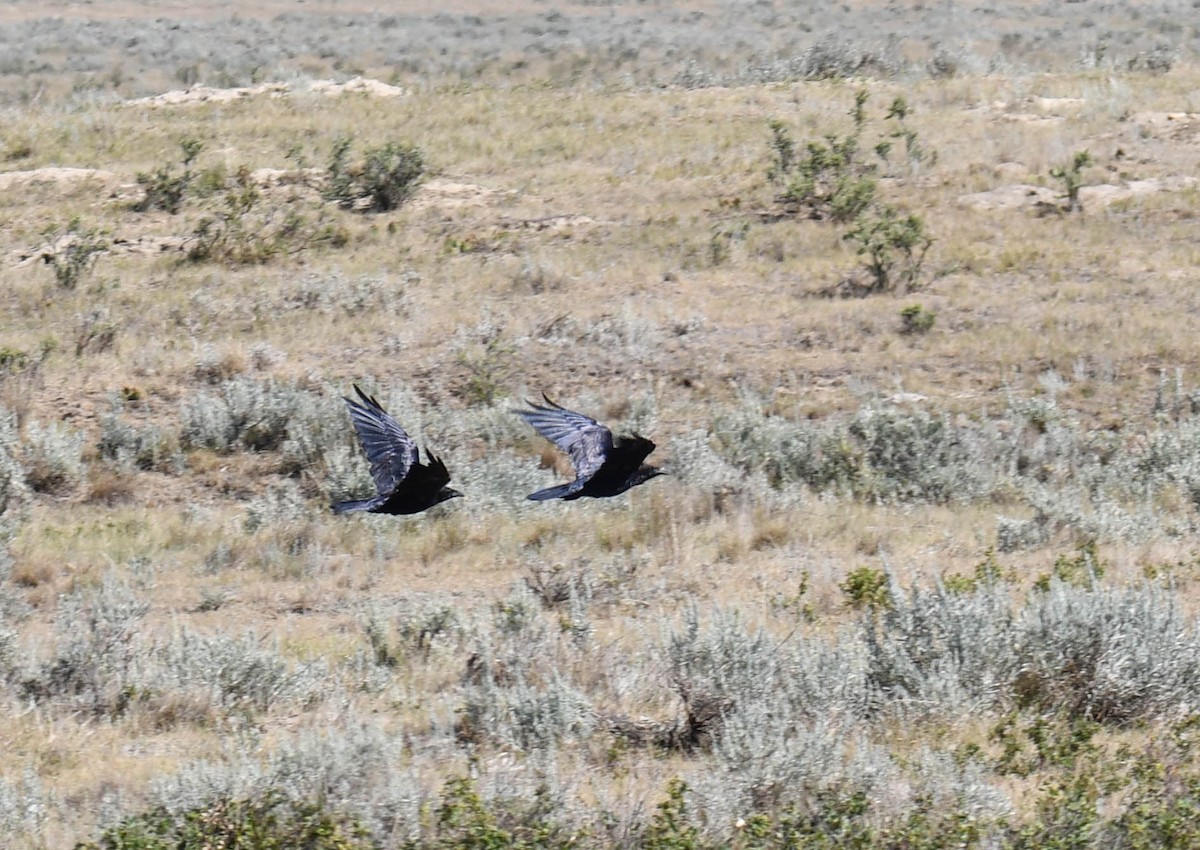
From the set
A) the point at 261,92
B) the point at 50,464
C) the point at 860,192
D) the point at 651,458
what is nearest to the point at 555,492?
the point at 651,458

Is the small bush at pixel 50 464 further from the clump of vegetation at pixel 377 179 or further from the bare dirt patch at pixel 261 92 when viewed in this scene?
the bare dirt patch at pixel 261 92

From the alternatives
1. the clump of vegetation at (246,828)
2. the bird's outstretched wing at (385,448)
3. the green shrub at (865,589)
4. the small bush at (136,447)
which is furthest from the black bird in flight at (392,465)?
the small bush at (136,447)

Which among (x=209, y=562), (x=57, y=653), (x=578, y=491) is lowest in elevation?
(x=209, y=562)

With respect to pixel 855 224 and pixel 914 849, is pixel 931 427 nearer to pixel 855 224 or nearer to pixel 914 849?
pixel 855 224

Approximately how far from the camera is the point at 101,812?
5344 mm

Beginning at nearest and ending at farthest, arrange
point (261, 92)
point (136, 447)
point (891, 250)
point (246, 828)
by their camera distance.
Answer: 1. point (246, 828)
2. point (136, 447)
3. point (891, 250)
4. point (261, 92)

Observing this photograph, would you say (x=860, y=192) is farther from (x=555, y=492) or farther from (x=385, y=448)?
(x=385, y=448)

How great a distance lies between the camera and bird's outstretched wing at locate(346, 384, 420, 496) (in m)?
6.71

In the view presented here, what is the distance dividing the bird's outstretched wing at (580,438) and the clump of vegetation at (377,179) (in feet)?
36.4

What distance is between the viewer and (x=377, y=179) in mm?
17562

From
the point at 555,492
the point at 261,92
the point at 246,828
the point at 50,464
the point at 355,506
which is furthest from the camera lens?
the point at 261,92

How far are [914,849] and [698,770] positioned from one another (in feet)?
2.99

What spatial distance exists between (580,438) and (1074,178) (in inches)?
435

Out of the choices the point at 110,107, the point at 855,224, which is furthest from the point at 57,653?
the point at 110,107
